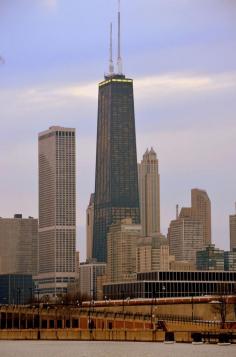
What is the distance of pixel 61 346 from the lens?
185875 millimetres

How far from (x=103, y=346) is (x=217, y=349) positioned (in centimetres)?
2328

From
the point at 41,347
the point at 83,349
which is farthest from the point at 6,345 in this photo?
the point at 83,349

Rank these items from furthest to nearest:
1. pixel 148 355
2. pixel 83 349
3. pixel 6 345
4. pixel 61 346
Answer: pixel 6 345 < pixel 61 346 < pixel 83 349 < pixel 148 355

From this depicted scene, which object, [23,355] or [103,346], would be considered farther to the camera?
[103,346]

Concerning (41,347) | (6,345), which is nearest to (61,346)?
(41,347)

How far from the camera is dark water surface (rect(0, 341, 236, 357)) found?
522 ft

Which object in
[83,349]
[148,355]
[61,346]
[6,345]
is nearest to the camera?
[148,355]

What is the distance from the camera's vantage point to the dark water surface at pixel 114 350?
522ft

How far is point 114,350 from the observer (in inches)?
6718

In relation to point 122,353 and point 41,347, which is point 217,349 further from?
point 41,347

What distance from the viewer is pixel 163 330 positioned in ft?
644

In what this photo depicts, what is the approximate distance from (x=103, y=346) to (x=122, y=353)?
18969mm

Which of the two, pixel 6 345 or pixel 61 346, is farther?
pixel 6 345

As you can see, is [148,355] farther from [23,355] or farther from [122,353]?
[23,355]
